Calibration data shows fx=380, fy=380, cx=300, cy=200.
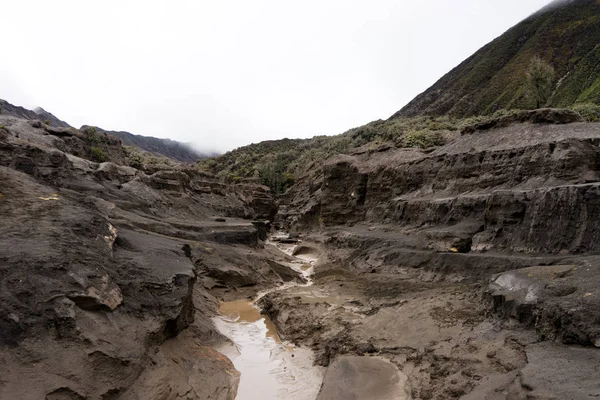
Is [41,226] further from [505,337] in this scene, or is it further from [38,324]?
[505,337]

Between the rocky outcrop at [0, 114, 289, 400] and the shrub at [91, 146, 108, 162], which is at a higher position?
the shrub at [91, 146, 108, 162]

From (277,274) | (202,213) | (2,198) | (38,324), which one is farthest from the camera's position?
(202,213)

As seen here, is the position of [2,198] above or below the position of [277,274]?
above

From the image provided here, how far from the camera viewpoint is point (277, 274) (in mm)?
18656

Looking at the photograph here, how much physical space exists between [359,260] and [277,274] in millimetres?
4205

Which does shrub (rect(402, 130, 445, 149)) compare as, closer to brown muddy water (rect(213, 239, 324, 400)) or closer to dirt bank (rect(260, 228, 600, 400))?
dirt bank (rect(260, 228, 600, 400))

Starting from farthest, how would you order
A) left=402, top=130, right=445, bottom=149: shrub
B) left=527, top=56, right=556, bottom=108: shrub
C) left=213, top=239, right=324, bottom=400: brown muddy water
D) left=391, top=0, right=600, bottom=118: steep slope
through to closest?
left=391, top=0, right=600, bottom=118: steep slope
left=527, top=56, right=556, bottom=108: shrub
left=402, top=130, right=445, bottom=149: shrub
left=213, top=239, right=324, bottom=400: brown muddy water

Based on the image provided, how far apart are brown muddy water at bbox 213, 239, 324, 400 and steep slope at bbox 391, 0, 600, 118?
46175mm

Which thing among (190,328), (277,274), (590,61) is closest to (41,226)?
(190,328)

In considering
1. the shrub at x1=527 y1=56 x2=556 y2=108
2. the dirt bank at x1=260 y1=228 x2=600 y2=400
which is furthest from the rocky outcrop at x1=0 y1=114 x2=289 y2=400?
the shrub at x1=527 y1=56 x2=556 y2=108

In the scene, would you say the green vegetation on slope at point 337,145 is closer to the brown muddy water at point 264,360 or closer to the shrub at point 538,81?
the shrub at point 538,81

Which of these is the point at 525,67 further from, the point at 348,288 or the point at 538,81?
the point at 348,288

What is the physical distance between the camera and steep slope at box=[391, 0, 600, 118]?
6003 cm

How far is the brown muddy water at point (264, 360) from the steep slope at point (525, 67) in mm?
46175
